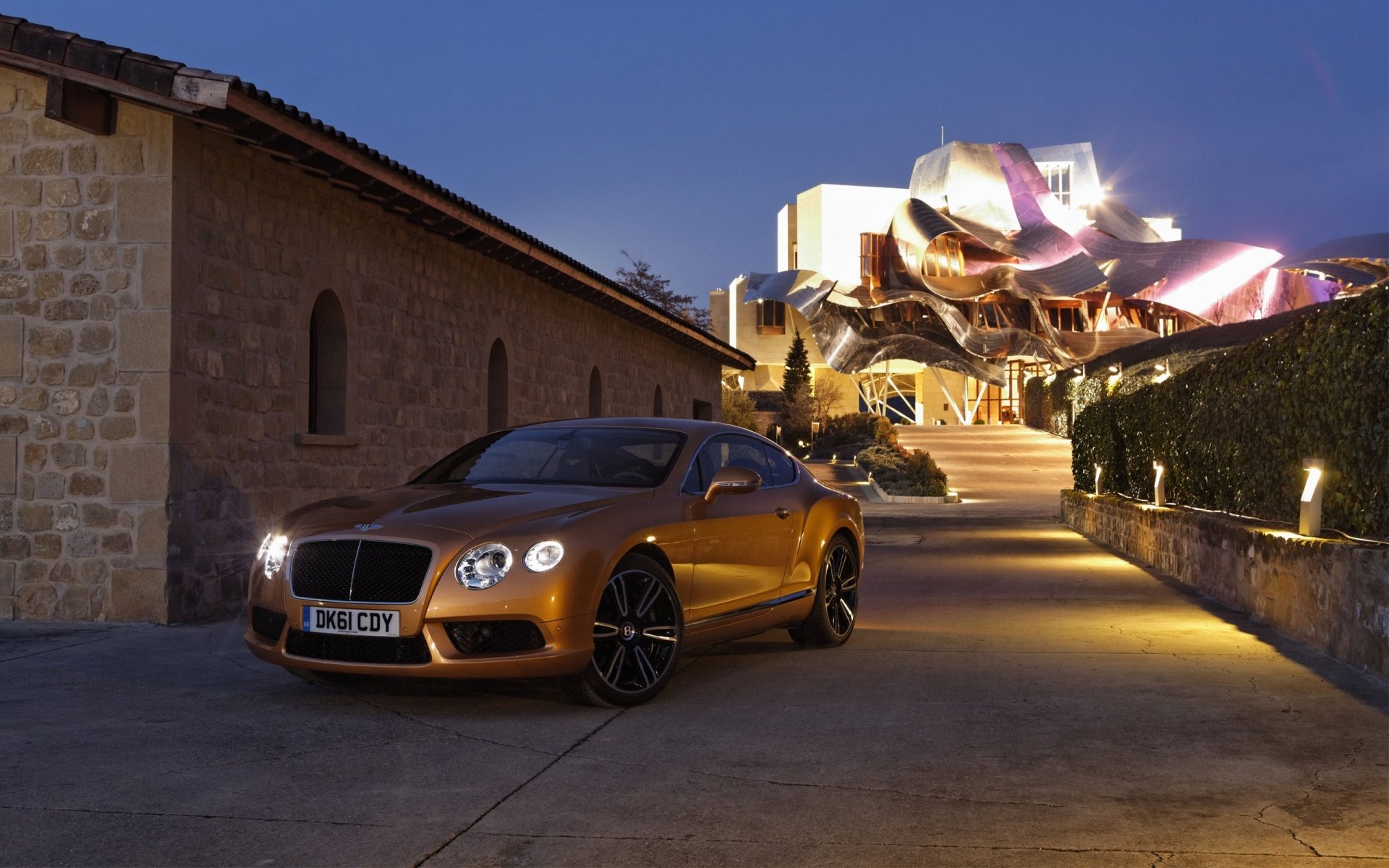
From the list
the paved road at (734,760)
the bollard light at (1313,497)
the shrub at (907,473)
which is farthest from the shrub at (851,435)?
the paved road at (734,760)

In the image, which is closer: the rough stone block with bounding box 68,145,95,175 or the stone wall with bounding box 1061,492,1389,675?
the stone wall with bounding box 1061,492,1389,675

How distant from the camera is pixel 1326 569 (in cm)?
908

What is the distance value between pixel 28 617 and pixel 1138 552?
42.4 feet

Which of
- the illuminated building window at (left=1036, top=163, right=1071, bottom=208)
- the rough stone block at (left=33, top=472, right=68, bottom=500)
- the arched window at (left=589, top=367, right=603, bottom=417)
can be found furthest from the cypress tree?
the rough stone block at (left=33, top=472, right=68, bottom=500)

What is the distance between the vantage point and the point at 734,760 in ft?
18.9

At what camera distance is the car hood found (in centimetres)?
683

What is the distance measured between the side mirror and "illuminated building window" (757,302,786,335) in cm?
8204

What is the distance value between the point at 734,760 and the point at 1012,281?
74.9 m

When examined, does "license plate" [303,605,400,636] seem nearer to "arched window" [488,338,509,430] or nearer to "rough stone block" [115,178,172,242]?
"rough stone block" [115,178,172,242]

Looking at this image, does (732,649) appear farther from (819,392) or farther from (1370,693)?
(819,392)

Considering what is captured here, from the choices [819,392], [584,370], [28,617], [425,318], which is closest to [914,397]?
[819,392]

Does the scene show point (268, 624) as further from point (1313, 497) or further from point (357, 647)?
point (1313, 497)

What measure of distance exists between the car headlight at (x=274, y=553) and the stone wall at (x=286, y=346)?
11.1ft

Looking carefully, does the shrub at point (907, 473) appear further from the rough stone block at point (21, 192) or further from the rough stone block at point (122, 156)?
the rough stone block at point (21, 192)
